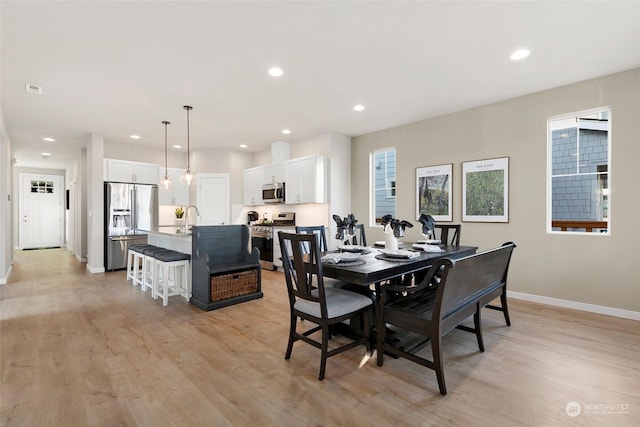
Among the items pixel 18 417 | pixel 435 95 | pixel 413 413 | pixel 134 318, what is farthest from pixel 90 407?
pixel 435 95

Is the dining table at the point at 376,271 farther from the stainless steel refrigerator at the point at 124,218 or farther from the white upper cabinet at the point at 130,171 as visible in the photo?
the white upper cabinet at the point at 130,171

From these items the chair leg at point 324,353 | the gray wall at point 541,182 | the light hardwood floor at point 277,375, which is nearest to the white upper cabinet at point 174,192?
the light hardwood floor at point 277,375

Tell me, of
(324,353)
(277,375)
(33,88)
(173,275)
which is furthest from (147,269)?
(324,353)

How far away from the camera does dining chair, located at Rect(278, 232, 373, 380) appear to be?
6.82ft

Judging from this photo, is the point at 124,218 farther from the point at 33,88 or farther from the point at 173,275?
the point at 33,88

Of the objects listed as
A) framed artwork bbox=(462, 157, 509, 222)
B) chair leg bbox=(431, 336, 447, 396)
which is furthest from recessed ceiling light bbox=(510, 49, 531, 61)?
chair leg bbox=(431, 336, 447, 396)

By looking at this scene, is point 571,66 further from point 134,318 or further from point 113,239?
point 113,239

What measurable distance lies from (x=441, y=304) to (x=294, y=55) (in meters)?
2.51

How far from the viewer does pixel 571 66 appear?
3.14 meters

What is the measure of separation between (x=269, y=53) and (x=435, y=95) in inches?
88.0

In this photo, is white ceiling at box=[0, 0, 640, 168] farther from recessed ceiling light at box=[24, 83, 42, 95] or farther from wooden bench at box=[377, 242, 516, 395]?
wooden bench at box=[377, 242, 516, 395]

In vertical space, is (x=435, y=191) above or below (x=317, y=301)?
above

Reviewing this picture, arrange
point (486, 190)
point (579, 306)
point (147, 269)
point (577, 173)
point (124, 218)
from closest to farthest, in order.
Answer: point (579, 306) < point (577, 173) < point (486, 190) < point (147, 269) < point (124, 218)

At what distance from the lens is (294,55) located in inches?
114
